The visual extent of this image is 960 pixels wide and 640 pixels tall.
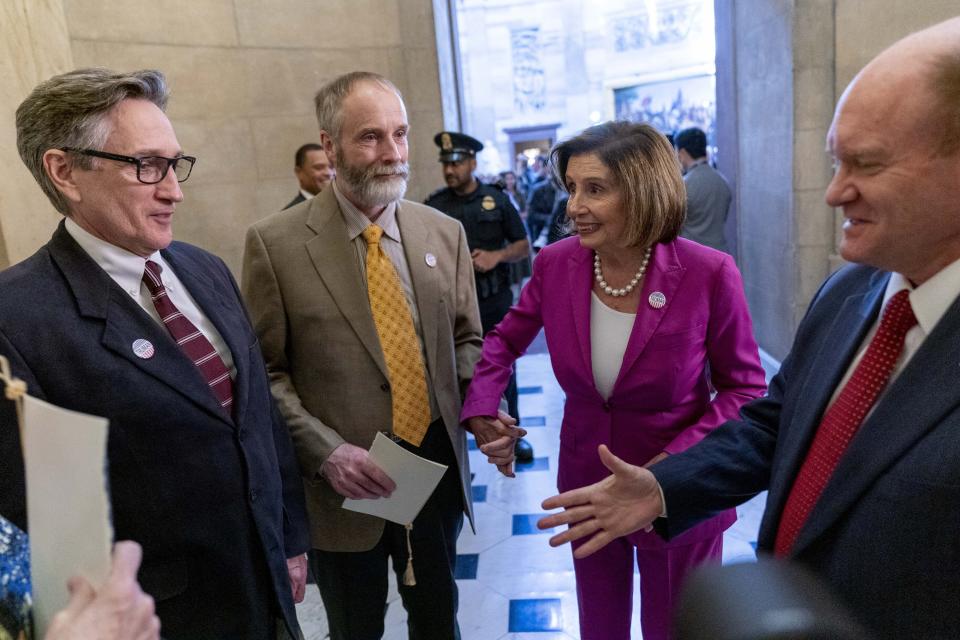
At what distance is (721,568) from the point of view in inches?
24.4

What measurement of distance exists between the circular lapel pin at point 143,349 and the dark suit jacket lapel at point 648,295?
4.07 feet

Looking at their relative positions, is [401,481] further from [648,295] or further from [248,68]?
[248,68]

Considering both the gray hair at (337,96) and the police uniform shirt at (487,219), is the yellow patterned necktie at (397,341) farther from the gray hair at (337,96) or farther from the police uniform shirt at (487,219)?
the police uniform shirt at (487,219)

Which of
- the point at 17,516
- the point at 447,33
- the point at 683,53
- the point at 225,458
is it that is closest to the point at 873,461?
the point at 225,458

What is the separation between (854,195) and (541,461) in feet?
12.1

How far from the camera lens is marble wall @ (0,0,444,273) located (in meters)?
4.44

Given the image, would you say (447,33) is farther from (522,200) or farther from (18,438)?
(522,200)

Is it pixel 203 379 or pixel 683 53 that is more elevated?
pixel 683 53

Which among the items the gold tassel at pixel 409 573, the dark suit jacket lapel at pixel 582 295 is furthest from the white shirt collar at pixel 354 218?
the gold tassel at pixel 409 573

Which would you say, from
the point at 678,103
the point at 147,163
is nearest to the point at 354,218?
the point at 147,163

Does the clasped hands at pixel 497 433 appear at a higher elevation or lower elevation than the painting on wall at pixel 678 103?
lower

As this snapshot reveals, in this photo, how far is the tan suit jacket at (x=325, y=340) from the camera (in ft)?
6.70

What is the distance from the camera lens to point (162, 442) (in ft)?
4.50

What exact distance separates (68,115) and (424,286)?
1.10m
